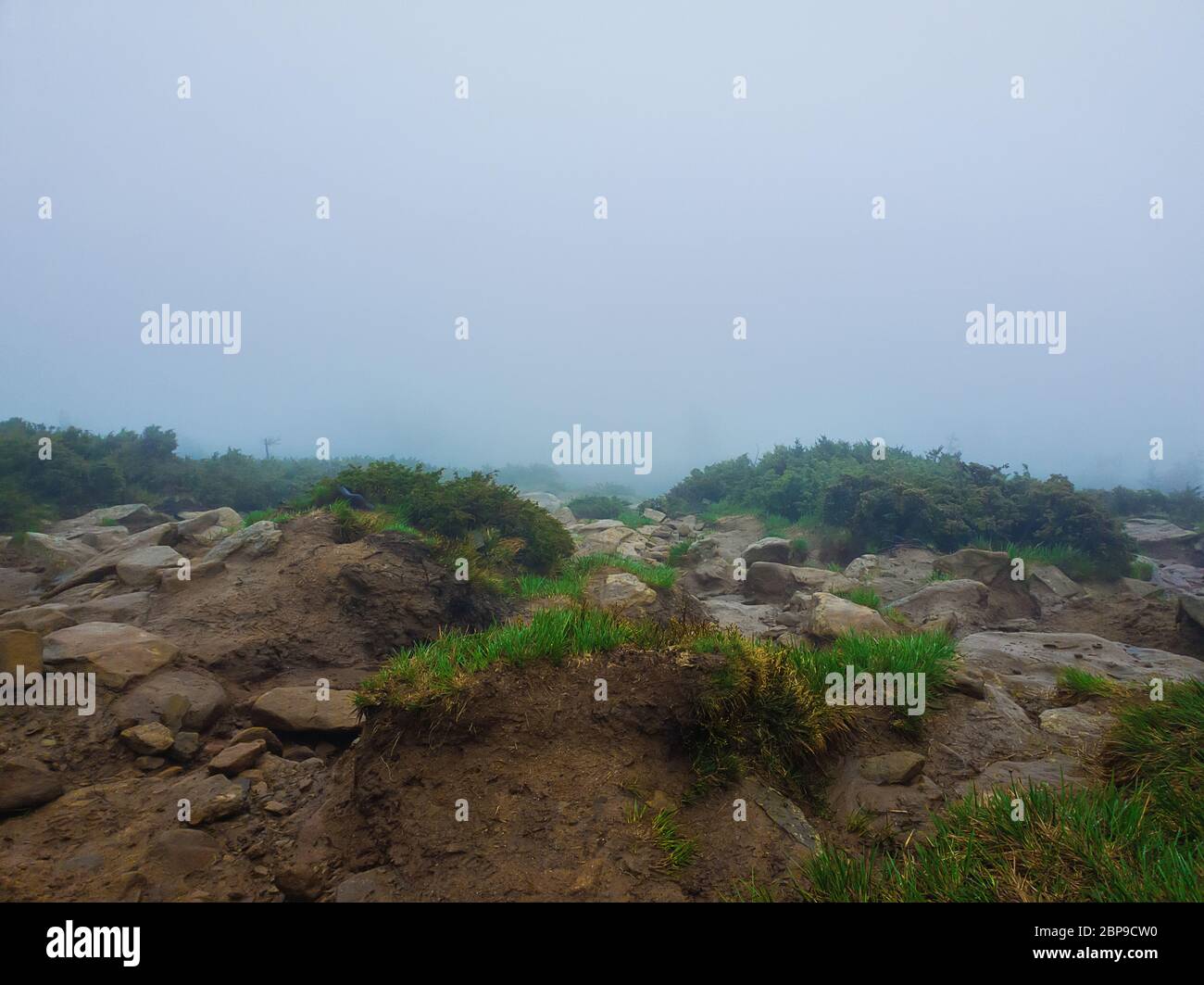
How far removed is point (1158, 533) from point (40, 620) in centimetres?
3087

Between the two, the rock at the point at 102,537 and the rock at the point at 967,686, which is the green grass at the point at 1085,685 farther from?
the rock at the point at 102,537

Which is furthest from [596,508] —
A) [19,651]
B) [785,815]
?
[785,815]

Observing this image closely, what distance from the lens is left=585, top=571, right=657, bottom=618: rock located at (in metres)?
9.71

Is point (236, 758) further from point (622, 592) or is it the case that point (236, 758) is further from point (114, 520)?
point (114, 520)

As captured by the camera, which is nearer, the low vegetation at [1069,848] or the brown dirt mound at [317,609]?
the low vegetation at [1069,848]

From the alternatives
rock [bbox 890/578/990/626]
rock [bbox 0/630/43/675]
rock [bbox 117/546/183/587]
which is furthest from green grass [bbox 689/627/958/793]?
rock [bbox 117/546/183/587]

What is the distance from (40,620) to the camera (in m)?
7.30

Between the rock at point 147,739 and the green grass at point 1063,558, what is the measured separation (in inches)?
713

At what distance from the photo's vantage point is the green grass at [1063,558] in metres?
15.6

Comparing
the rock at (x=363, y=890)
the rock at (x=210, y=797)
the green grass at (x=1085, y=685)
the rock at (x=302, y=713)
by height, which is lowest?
the rock at (x=210, y=797)

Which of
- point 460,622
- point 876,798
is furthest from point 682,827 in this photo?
point 460,622

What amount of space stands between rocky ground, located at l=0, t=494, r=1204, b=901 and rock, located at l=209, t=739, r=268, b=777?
0.07 ft

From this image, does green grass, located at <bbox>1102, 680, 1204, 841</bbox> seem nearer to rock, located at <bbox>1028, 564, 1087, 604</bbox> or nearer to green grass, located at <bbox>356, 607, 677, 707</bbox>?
green grass, located at <bbox>356, 607, 677, 707</bbox>

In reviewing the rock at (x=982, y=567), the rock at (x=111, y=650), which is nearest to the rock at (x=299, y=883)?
the rock at (x=111, y=650)
